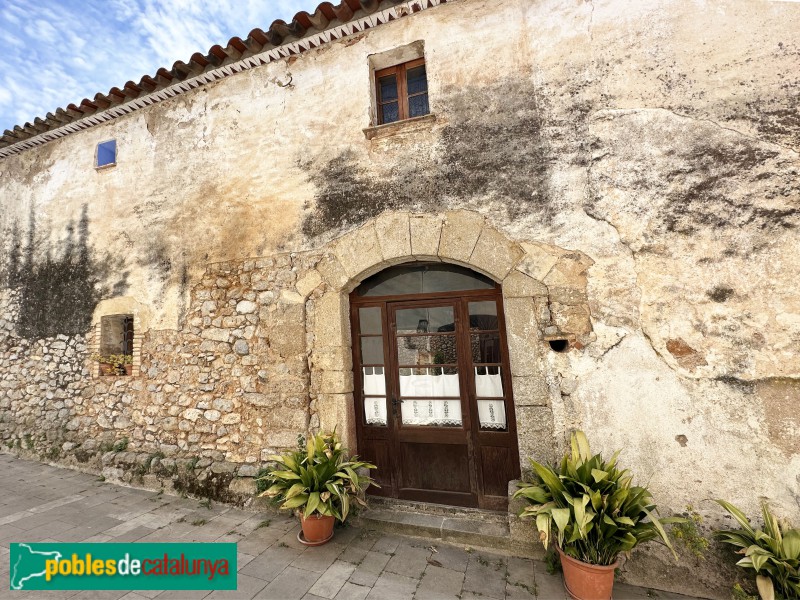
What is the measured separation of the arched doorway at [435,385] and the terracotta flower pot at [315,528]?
746mm

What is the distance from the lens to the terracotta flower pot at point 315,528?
3039 millimetres

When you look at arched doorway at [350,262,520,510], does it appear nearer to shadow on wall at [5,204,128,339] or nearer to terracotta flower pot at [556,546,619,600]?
terracotta flower pot at [556,546,619,600]

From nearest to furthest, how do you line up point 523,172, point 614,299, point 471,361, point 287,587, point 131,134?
1. point 287,587
2. point 614,299
3. point 523,172
4. point 471,361
5. point 131,134

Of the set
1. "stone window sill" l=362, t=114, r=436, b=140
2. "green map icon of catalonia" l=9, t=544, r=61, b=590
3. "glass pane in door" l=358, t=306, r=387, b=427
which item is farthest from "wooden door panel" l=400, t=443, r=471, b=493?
"stone window sill" l=362, t=114, r=436, b=140

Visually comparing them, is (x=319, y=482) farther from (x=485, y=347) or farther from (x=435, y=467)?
(x=485, y=347)

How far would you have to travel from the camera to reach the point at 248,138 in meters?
4.32

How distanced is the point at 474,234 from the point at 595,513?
227 cm

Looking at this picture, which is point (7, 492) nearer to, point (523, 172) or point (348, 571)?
point (348, 571)

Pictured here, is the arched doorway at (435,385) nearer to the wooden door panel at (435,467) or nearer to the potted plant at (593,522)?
the wooden door panel at (435,467)

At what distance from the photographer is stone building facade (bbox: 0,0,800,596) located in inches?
108

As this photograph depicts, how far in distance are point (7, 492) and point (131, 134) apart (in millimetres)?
4586

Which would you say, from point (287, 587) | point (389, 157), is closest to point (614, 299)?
point (389, 157)

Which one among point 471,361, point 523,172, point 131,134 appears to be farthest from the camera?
point 131,134

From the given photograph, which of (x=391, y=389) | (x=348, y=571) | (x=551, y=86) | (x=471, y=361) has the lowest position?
(x=348, y=571)
